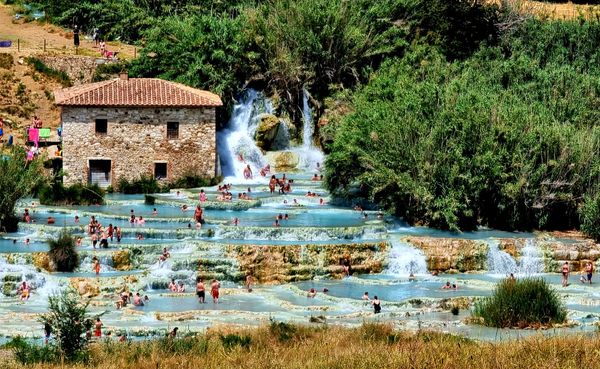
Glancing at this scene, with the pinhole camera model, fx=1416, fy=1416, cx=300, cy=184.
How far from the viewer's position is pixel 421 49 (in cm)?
7569

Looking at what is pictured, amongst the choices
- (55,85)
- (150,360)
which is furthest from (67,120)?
(150,360)

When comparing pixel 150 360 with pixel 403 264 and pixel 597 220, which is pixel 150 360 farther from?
pixel 597 220

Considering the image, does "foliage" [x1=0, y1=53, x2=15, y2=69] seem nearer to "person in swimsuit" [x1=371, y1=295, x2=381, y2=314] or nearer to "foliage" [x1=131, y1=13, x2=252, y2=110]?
"foliage" [x1=131, y1=13, x2=252, y2=110]

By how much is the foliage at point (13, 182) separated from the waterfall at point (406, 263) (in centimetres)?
1519

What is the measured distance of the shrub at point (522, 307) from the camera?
145 feet

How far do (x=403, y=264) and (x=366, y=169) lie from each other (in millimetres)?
9386

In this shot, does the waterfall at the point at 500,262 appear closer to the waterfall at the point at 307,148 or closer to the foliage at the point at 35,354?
the waterfall at the point at 307,148

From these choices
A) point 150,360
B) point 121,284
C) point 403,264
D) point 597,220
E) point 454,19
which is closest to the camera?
point 150,360

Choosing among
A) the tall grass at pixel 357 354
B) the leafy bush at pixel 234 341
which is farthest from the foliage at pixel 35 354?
the leafy bush at pixel 234 341

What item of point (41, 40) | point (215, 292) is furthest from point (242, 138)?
point (215, 292)

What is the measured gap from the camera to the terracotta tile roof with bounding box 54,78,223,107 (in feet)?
221

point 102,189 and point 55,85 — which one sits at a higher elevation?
point 55,85

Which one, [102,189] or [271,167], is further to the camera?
[271,167]

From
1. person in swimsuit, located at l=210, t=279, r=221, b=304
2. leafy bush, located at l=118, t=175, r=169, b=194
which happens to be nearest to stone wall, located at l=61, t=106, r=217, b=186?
leafy bush, located at l=118, t=175, r=169, b=194
